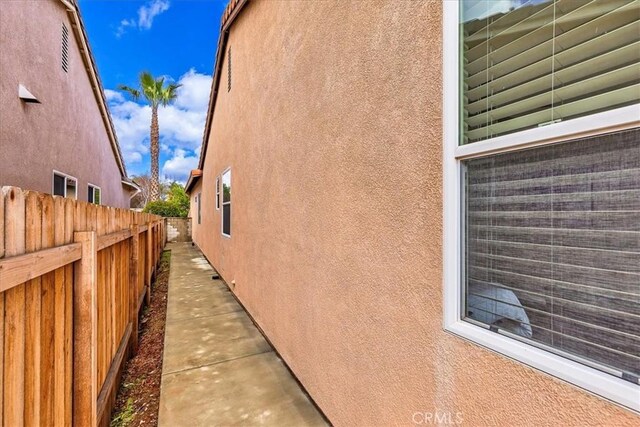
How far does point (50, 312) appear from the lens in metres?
1.62

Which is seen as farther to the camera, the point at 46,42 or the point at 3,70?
the point at 46,42

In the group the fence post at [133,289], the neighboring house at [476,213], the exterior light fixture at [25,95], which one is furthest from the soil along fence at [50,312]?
the exterior light fixture at [25,95]

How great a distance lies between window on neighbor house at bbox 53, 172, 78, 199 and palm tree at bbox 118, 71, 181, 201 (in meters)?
15.6

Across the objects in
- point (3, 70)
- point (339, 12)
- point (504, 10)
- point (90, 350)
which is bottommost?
point (90, 350)

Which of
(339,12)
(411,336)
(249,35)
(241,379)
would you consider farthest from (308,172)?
(249,35)

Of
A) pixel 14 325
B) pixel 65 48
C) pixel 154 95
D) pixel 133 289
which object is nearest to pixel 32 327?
pixel 14 325

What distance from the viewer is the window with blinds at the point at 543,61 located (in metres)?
0.98

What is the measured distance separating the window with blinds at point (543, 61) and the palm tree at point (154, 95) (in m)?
23.5

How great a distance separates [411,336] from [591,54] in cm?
145

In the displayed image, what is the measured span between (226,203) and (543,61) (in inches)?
274

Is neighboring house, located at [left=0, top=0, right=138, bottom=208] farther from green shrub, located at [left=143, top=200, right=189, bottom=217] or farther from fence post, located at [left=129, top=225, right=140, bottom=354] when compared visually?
green shrub, located at [left=143, top=200, right=189, bottom=217]

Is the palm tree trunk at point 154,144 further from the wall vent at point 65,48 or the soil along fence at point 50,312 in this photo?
the soil along fence at point 50,312

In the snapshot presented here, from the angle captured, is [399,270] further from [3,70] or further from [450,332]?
[3,70]

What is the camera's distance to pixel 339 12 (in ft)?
7.87
